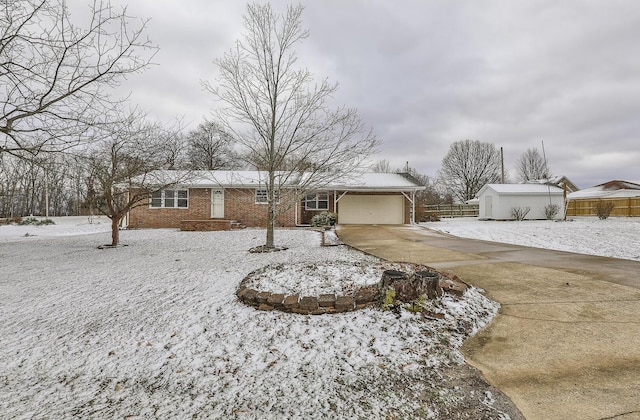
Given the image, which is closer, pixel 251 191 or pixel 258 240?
pixel 258 240

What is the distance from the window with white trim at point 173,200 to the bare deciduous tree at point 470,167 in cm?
3461

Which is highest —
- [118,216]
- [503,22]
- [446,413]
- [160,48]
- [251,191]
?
[503,22]

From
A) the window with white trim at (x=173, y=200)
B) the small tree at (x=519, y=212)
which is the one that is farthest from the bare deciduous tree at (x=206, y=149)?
the small tree at (x=519, y=212)

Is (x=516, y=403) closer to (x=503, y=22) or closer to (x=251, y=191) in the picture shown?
(x=503, y=22)

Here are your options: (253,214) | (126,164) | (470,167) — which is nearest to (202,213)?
(253,214)

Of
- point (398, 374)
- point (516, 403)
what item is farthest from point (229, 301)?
point (516, 403)

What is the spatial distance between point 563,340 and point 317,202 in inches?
581

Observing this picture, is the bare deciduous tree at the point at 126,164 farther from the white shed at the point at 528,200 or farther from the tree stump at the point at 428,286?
the white shed at the point at 528,200

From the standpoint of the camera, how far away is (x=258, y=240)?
32.9ft

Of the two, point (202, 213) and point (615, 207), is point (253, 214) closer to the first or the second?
point (202, 213)

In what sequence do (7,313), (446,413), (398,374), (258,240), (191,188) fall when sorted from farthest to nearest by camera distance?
(191,188) < (258,240) < (7,313) < (398,374) < (446,413)

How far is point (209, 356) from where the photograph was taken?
2.82m

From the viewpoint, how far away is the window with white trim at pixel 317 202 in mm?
17234

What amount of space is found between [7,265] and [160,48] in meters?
5.41
